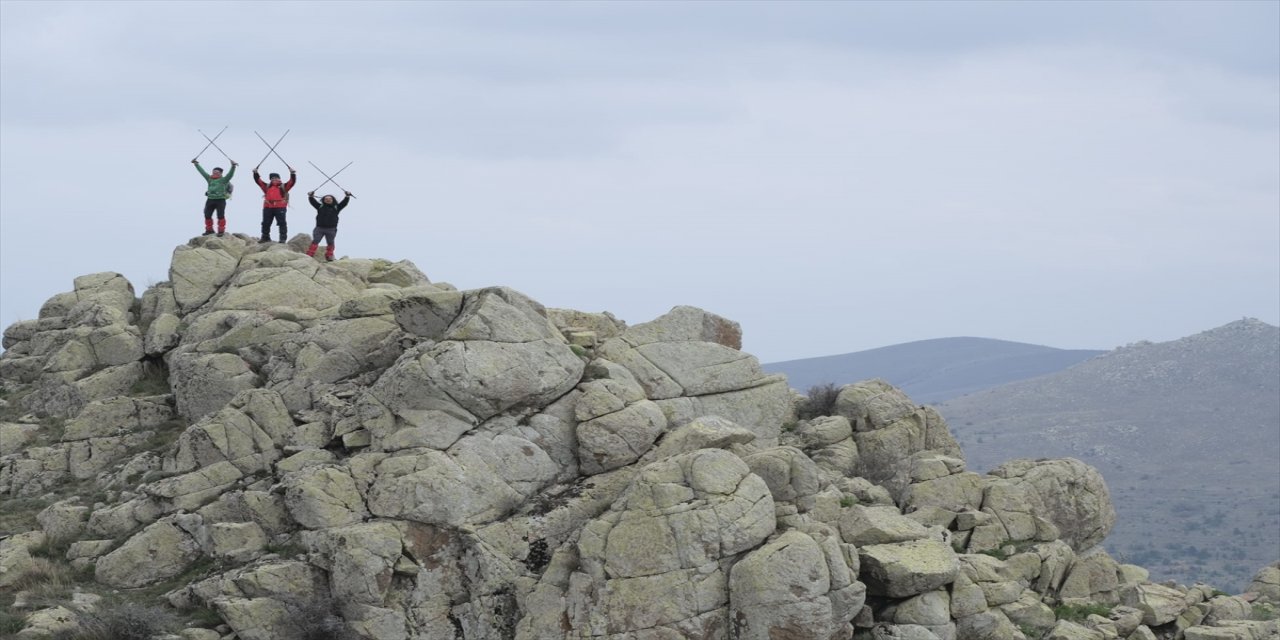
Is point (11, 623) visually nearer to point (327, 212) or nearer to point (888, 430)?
point (327, 212)

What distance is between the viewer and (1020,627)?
39031 mm

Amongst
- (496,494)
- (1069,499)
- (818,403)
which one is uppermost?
(818,403)

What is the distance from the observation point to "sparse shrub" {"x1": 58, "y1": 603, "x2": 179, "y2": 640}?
1389 inches

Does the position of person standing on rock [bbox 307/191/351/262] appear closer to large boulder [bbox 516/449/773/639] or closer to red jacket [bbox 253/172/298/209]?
red jacket [bbox 253/172/298/209]

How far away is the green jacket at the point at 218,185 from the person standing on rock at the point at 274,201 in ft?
3.12

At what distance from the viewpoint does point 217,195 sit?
51125 mm

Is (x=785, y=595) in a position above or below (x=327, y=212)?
below

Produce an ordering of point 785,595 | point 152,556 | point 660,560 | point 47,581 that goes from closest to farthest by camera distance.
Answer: point 785,595 → point 660,560 → point 47,581 → point 152,556

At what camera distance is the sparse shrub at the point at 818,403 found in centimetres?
4694

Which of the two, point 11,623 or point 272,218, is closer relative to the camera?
point 11,623

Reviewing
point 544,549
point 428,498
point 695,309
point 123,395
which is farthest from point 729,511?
point 123,395

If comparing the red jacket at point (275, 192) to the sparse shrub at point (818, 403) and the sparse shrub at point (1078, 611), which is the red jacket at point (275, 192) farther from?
the sparse shrub at point (1078, 611)

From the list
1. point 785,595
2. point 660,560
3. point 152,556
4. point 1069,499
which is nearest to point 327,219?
point 152,556

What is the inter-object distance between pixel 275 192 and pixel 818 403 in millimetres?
20627
